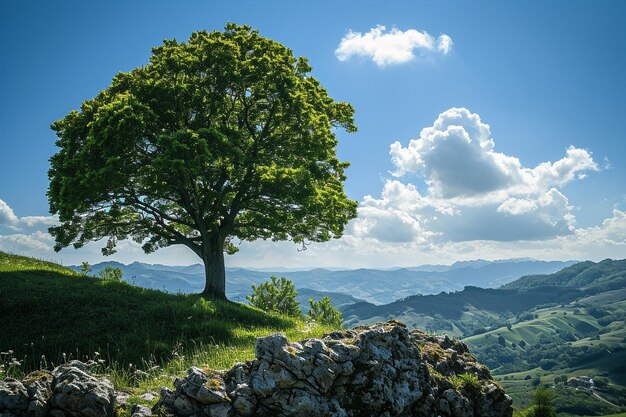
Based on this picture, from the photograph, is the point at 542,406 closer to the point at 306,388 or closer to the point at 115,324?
the point at 306,388

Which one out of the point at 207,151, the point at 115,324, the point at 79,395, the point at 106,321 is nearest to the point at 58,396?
the point at 79,395

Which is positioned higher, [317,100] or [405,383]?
[317,100]

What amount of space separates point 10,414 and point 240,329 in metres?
14.0

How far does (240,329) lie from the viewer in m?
20.9

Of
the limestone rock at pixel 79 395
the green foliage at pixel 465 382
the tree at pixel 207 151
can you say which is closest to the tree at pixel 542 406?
the green foliage at pixel 465 382

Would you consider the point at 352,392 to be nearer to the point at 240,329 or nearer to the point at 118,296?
the point at 240,329

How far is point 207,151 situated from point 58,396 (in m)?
18.2

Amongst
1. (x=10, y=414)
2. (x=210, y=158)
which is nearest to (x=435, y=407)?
(x=10, y=414)

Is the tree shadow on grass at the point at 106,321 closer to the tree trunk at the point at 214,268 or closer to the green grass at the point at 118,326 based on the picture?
the green grass at the point at 118,326

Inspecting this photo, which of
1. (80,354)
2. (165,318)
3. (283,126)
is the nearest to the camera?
(80,354)

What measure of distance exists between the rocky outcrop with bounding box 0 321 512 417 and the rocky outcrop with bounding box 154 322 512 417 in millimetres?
21

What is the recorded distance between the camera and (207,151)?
24375 mm

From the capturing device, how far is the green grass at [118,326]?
50.1ft

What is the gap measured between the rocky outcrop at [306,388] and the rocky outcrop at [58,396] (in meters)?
0.02
